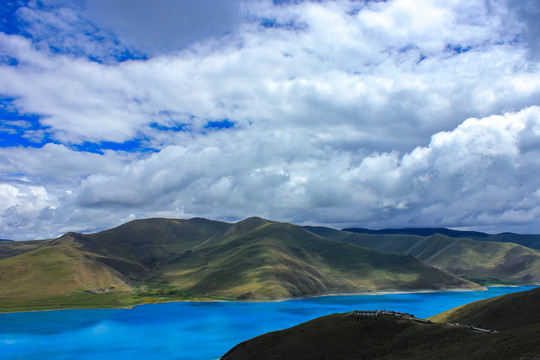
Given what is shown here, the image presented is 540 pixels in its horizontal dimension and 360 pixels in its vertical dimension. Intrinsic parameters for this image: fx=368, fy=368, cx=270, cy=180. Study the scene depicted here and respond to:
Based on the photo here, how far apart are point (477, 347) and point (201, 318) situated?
162456mm

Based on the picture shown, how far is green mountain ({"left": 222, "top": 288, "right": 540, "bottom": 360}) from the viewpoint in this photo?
46053 millimetres

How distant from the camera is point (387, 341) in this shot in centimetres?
6359

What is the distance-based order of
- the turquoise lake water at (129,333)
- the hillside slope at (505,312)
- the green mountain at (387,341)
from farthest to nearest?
the turquoise lake water at (129,333) → the hillside slope at (505,312) → the green mountain at (387,341)

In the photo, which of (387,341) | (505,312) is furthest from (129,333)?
(505,312)

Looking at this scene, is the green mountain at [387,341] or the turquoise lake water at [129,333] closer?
the green mountain at [387,341]

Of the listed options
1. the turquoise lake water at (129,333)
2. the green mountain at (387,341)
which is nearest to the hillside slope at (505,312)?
the green mountain at (387,341)

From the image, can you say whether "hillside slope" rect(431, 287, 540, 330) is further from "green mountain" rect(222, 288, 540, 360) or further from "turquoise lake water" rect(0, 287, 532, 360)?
"turquoise lake water" rect(0, 287, 532, 360)

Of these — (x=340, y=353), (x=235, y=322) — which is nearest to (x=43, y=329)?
(x=235, y=322)

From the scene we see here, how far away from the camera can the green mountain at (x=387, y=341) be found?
4605cm

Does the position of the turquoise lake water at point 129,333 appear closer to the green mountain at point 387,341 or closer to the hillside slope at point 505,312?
the green mountain at point 387,341

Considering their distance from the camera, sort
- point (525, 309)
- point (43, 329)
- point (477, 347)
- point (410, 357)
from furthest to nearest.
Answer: point (43, 329)
point (525, 309)
point (410, 357)
point (477, 347)

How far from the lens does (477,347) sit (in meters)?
48.0

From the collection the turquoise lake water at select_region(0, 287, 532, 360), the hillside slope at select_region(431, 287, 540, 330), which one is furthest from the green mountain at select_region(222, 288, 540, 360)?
the turquoise lake water at select_region(0, 287, 532, 360)

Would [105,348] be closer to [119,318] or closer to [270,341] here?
[119,318]
